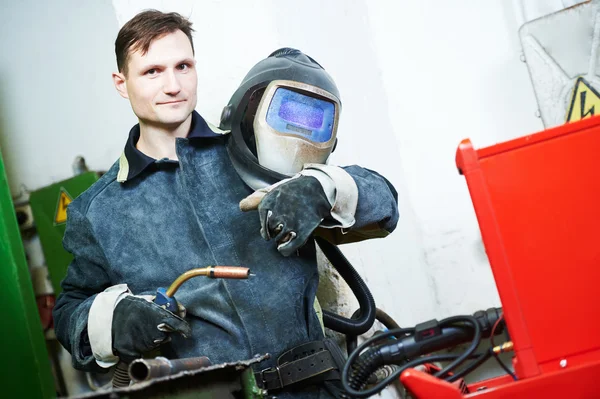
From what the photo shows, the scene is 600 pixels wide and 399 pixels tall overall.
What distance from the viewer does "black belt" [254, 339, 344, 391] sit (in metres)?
1.55

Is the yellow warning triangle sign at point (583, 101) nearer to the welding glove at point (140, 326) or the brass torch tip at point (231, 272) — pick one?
the brass torch tip at point (231, 272)

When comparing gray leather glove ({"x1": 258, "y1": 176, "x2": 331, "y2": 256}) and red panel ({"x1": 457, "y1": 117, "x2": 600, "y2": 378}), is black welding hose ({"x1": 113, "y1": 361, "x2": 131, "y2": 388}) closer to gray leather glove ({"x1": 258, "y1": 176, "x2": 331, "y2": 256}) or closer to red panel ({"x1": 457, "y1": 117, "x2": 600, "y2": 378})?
gray leather glove ({"x1": 258, "y1": 176, "x2": 331, "y2": 256})

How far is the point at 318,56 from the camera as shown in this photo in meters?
2.20

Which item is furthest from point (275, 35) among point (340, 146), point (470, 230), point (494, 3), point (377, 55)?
point (470, 230)

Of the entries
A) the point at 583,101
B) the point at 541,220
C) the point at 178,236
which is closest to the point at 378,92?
the point at 583,101

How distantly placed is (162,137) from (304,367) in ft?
2.23

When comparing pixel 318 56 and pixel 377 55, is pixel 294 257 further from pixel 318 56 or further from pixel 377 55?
pixel 377 55

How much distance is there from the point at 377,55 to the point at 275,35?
66cm

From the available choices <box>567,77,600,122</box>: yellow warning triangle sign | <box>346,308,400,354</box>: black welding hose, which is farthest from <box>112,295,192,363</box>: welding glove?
<box>567,77,600,122</box>: yellow warning triangle sign

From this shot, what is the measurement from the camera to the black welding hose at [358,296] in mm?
1819

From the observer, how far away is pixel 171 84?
166 centimetres

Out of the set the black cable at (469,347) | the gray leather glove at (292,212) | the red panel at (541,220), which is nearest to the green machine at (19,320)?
the gray leather glove at (292,212)

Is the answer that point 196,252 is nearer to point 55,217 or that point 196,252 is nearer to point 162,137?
point 162,137

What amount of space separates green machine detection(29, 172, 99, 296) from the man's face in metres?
1.04
